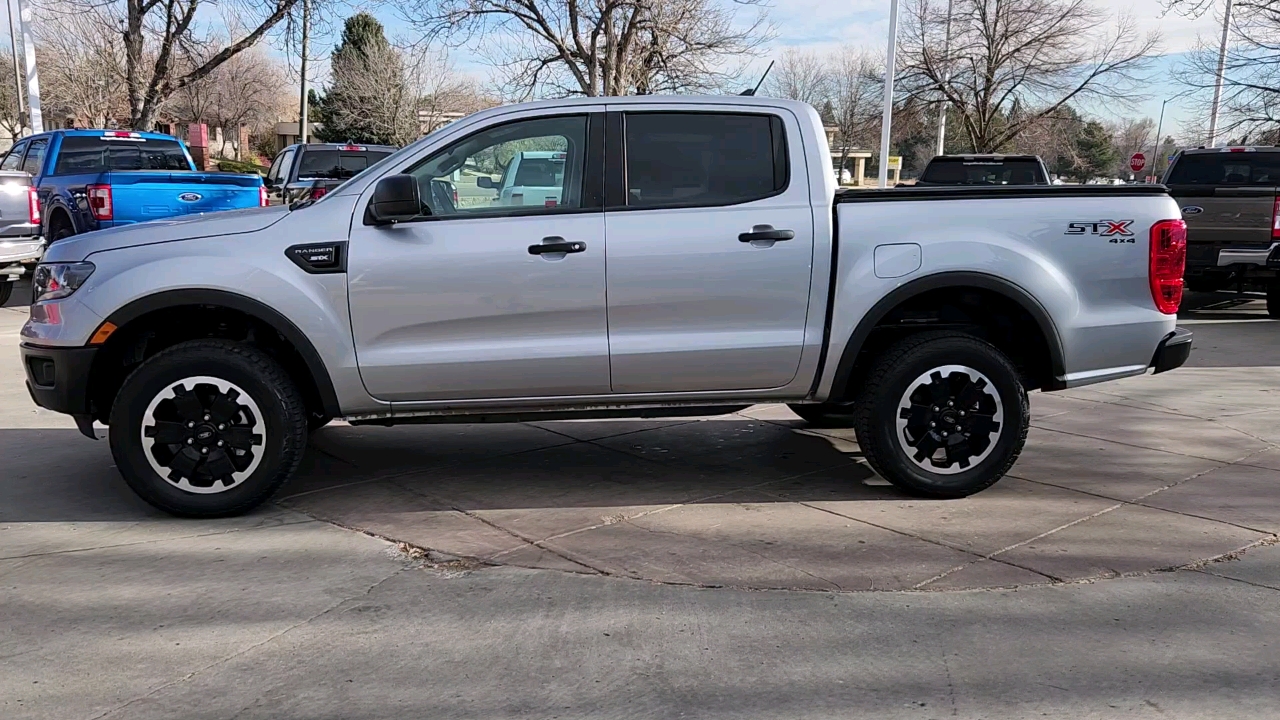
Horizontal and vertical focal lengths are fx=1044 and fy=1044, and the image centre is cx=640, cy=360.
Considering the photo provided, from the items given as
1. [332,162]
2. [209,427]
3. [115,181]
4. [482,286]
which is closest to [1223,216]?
[482,286]

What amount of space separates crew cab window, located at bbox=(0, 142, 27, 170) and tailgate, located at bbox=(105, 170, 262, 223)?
4.60 metres

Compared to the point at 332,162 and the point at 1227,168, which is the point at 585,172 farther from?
the point at 332,162

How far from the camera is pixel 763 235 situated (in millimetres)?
4980

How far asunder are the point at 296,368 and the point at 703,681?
276 centimetres

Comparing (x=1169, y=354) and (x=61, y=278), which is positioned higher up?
(x=61, y=278)

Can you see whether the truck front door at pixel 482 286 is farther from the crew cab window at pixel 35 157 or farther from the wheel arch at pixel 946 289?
the crew cab window at pixel 35 157

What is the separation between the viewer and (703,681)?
3379 mm

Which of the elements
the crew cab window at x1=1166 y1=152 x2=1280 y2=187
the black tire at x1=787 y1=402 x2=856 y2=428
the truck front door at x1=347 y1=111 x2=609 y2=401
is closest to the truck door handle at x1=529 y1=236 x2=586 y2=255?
the truck front door at x1=347 y1=111 x2=609 y2=401

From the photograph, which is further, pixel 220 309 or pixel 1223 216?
pixel 1223 216

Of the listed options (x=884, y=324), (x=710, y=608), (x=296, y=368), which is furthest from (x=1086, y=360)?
(x=296, y=368)

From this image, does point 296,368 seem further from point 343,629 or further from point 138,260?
point 343,629

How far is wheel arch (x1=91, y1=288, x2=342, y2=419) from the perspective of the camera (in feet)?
15.6

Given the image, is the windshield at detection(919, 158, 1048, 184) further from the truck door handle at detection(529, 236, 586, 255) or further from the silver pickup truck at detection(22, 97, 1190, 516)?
the truck door handle at detection(529, 236, 586, 255)

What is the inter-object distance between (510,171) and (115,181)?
7.73 meters
